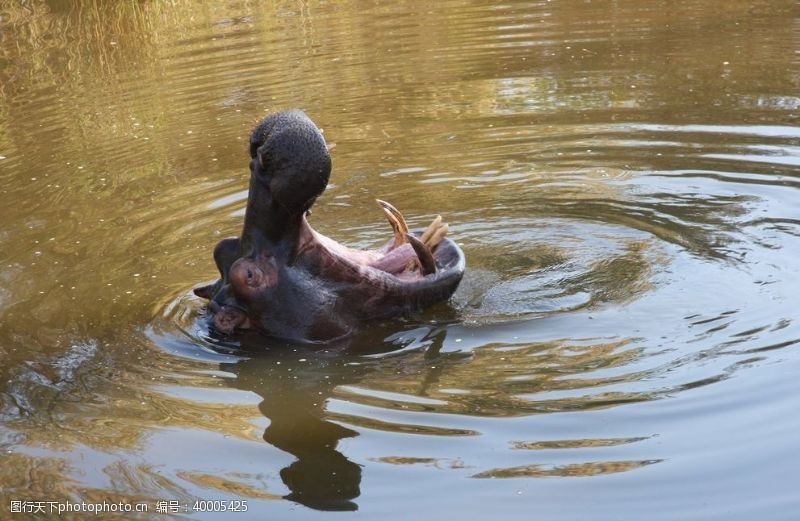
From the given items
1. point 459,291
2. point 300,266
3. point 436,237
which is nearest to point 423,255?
point 436,237

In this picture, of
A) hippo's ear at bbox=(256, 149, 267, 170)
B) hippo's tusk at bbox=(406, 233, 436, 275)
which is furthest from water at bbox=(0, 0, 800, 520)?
hippo's ear at bbox=(256, 149, 267, 170)

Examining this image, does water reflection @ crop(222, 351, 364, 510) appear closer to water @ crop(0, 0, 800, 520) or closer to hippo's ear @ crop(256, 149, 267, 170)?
water @ crop(0, 0, 800, 520)

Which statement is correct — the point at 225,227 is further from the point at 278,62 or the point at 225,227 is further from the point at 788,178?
the point at 278,62

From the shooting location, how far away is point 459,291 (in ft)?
18.5

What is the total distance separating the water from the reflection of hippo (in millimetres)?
158

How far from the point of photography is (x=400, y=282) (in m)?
5.06

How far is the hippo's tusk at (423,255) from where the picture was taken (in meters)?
4.88

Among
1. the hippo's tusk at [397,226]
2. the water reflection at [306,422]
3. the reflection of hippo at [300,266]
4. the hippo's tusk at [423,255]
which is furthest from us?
the hippo's tusk at [397,226]

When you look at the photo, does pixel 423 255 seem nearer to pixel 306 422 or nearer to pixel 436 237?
pixel 436 237

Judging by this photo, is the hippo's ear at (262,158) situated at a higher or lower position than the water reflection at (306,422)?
higher

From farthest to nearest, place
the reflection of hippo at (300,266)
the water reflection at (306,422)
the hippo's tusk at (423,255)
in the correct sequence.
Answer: the hippo's tusk at (423,255) → the reflection of hippo at (300,266) → the water reflection at (306,422)

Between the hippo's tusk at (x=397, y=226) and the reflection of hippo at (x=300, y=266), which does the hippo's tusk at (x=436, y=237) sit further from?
the hippo's tusk at (x=397, y=226)

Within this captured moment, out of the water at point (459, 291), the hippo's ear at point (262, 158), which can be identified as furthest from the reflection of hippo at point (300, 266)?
the water at point (459, 291)

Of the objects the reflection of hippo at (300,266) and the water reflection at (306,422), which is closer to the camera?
the water reflection at (306,422)
